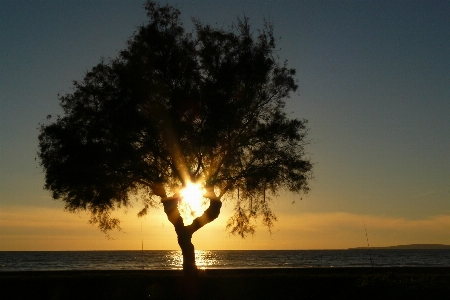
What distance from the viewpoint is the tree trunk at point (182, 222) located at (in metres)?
30.4

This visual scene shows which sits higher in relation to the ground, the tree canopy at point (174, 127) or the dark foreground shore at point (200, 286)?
the tree canopy at point (174, 127)

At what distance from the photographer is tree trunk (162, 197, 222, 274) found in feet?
99.6

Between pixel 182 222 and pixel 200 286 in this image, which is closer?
pixel 200 286

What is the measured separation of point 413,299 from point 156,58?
52.0 feet

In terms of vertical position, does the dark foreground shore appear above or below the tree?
below

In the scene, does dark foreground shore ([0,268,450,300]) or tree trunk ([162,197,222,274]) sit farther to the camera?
tree trunk ([162,197,222,274])

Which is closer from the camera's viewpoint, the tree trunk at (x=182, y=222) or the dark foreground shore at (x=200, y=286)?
→ the dark foreground shore at (x=200, y=286)

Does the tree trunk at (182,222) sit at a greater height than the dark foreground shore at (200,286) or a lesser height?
greater

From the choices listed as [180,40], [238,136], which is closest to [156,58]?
[180,40]

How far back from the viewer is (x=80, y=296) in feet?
94.0

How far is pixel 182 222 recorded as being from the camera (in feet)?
101

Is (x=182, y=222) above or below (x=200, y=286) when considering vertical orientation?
above

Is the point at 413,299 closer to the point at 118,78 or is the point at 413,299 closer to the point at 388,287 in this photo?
the point at 388,287

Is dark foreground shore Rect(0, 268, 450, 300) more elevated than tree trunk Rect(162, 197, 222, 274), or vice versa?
tree trunk Rect(162, 197, 222, 274)
